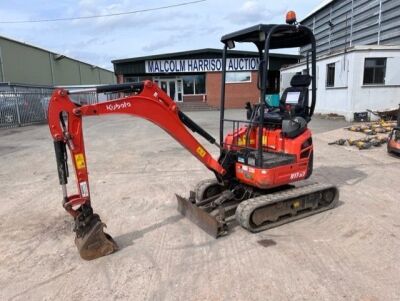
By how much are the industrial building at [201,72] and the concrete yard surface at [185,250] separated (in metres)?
26.0

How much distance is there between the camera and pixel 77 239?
14.2 feet


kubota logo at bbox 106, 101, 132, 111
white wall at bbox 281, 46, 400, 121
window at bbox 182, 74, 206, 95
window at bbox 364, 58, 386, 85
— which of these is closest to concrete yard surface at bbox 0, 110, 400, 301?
kubota logo at bbox 106, 101, 132, 111

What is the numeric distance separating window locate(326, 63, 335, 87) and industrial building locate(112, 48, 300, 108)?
11.7 m

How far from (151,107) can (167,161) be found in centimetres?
510

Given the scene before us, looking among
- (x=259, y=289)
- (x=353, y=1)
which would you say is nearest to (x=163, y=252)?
(x=259, y=289)

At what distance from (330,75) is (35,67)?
86.3 ft

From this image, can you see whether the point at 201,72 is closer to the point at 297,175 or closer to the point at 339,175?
the point at 339,175

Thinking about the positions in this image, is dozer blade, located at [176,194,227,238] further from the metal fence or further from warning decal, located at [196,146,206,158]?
the metal fence

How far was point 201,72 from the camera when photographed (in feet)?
113

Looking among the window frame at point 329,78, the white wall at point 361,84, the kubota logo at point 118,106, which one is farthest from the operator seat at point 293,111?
the window frame at point 329,78

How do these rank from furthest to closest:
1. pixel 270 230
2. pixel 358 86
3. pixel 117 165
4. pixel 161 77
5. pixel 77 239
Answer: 1. pixel 161 77
2. pixel 358 86
3. pixel 117 165
4. pixel 270 230
5. pixel 77 239

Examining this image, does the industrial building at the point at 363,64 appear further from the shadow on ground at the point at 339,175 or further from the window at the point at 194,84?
the window at the point at 194,84

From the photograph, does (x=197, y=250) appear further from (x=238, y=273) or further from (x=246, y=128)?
(x=246, y=128)

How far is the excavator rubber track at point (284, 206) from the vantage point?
15.9ft
